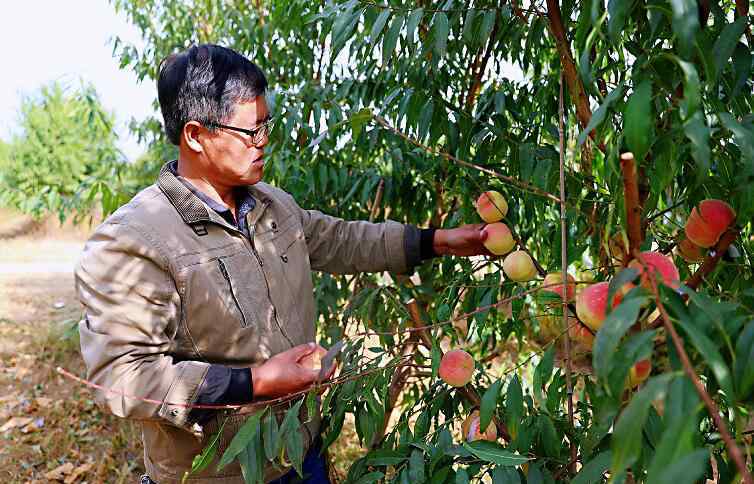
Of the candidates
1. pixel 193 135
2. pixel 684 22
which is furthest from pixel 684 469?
pixel 193 135

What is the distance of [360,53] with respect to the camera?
2.12m

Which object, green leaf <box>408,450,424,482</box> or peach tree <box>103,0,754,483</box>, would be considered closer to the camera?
peach tree <box>103,0,754,483</box>

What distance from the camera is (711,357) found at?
52 centimetres

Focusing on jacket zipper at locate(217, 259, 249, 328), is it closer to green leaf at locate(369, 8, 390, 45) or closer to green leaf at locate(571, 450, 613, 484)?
green leaf at locate(369, 8, 390, 45)

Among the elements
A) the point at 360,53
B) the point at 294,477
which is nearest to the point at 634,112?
the point at 294,477

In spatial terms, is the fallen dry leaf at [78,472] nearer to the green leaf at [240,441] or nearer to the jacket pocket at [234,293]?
the jacket pocket at [234,293]

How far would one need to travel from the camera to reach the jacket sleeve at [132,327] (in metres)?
1.23

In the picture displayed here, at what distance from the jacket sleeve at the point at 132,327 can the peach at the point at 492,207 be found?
2.27 ft

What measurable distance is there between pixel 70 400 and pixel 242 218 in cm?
332

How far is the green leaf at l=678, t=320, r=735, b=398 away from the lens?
513mm

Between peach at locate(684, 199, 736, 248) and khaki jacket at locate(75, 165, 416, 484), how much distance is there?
2.23 ft

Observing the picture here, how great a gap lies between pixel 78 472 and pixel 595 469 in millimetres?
3356

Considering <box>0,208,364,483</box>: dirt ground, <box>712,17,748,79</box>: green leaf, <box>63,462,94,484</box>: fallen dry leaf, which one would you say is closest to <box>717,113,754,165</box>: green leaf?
<box>712,17,748,79</box>: green leaf

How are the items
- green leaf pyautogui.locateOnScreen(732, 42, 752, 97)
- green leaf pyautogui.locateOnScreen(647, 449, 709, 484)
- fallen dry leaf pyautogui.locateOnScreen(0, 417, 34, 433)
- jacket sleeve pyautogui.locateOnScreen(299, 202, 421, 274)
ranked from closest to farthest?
green leaf pyautogui.locateOnScreen(647, 449, 709, 484) → green leaf pyautogui.locateOnScreen(732, 42, 752, 97) → jacket sleeve pyautogui.locateOnScreen(299, 202, 421, 274) → fallen dry leaf pyautogui.locateOnScreen(0, 417, 34, 433)
